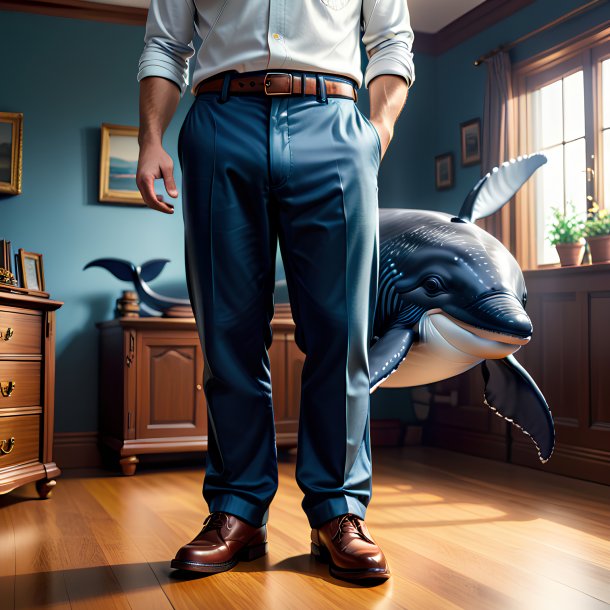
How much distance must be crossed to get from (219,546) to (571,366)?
6.33 feet

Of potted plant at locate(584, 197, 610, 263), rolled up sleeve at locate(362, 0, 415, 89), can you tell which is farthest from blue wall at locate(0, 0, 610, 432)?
rolled up sleeve at locate(362, 0, 415, 89)

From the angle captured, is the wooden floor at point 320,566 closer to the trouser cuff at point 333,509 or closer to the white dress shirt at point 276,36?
the trouser cuff at point 333,509

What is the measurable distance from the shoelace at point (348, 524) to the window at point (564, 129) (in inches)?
86.7

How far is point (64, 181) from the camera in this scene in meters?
3.47

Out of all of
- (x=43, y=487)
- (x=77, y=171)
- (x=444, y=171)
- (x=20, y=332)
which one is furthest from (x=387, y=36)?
(x=444, y=171)

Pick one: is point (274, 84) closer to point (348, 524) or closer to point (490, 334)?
point (348, 524)

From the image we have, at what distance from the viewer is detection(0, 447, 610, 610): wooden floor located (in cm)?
128

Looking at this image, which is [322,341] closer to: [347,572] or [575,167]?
[347,572]

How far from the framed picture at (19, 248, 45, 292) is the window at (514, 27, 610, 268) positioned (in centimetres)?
215

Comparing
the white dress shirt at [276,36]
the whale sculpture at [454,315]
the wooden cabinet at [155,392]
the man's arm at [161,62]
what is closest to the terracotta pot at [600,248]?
the whale sculpture at [454,315]

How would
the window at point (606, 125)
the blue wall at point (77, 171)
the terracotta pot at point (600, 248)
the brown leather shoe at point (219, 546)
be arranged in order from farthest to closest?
the blue wall at point (77, 171), the window at point (606, 125), the terracotta pot at point (600, 248), the brown leather shoe at point (219, 546)

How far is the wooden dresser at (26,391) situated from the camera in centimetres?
238

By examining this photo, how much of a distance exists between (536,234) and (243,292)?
2.42 meters

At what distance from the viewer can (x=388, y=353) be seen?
6.55 ft
